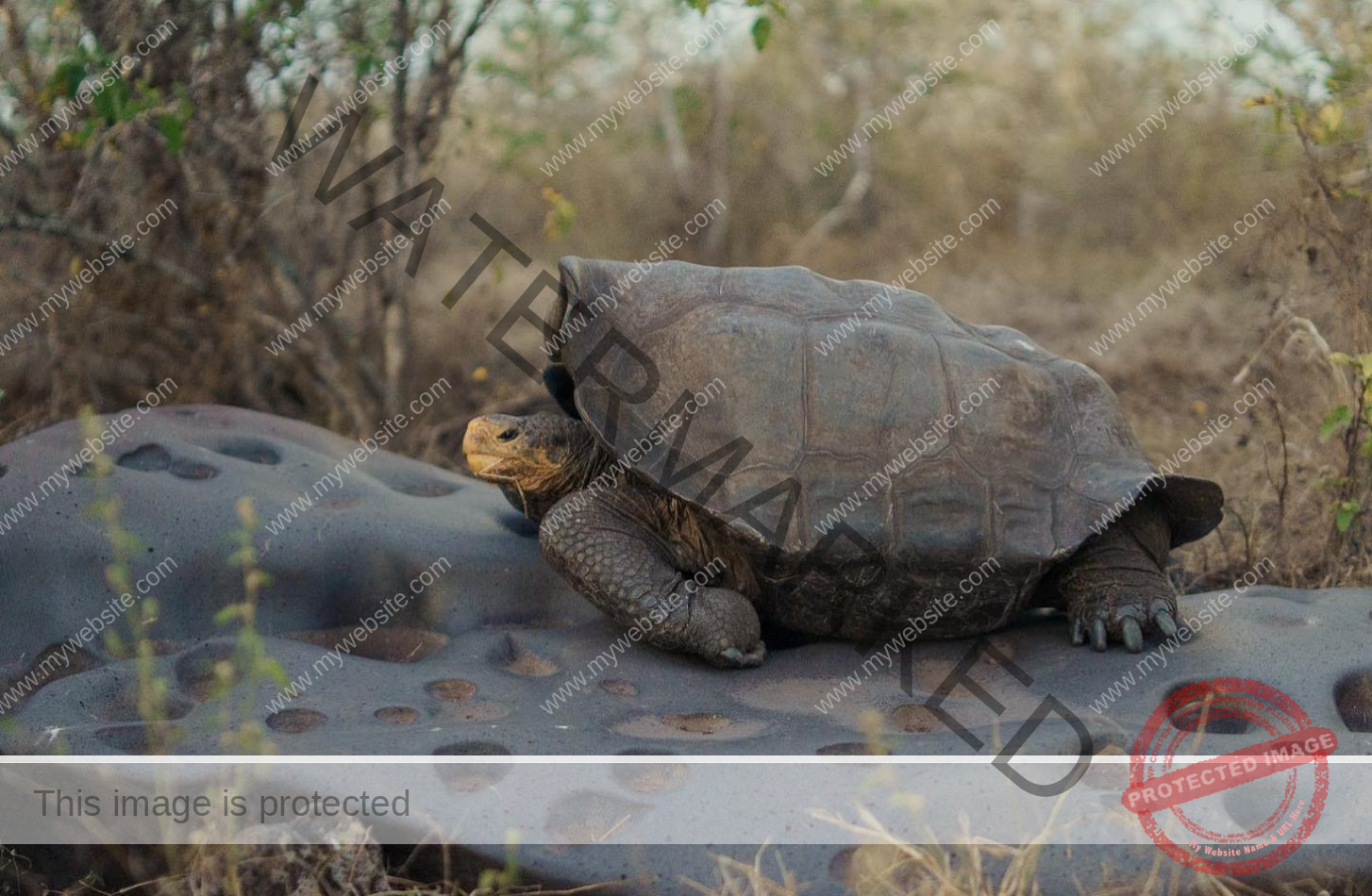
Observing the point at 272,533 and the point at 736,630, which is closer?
the point at 736,630

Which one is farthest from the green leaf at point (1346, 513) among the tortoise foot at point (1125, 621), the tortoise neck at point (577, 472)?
the tortoise neck at point (577, 472)

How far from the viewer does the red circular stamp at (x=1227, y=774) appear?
10.1ft

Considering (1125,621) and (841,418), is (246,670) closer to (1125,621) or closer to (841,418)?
(841,418)

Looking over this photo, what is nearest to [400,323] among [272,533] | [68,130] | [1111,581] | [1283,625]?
[68,130]

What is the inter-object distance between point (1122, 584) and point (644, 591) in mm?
1590

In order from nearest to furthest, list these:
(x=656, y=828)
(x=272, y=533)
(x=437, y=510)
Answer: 1. (x=656, y=828)
2. (x=272, y=533)
3. (x=437, y=510)

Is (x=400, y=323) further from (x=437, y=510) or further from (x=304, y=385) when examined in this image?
(x=437, y=510)

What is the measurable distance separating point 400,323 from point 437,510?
2339 mm

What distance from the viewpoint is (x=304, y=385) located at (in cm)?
714

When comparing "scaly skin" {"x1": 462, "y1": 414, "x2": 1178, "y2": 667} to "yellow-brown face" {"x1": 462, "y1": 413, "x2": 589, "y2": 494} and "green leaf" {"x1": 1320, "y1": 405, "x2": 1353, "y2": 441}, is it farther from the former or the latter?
"green leaf" {"x1": 1320, "y1": 405, "x2": 1353, "y2": 441}

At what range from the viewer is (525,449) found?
4.47m

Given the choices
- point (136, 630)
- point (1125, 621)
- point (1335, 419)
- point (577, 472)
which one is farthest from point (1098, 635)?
point (136, 630)

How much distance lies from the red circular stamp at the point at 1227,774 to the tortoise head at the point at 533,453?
2.11 m

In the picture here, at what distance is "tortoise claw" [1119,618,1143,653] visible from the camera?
13.0 feet
